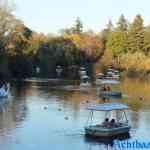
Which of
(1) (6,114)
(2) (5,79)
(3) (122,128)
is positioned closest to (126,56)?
(2) (5,79)

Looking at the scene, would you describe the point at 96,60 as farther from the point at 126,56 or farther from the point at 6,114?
the point at 6,114

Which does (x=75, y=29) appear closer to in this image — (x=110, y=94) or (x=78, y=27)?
(x=78, y=27)

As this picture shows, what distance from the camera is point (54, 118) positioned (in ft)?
180

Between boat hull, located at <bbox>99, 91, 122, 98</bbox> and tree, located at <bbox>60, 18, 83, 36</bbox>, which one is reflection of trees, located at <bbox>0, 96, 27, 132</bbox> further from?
tree, located at <bbox>60, 18, 83, 36</bbox>

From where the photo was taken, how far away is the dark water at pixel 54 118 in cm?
4231

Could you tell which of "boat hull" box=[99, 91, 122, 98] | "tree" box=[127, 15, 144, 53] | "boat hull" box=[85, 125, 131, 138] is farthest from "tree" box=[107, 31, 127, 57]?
"boat hull" box=[85, 125, 131, 138]

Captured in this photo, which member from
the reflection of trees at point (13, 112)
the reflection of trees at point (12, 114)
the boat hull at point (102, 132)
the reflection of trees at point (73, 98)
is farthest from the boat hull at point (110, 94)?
the boat hull at point (102, 132)

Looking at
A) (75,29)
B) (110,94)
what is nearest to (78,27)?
(75,29)

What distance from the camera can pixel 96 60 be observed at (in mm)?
156625

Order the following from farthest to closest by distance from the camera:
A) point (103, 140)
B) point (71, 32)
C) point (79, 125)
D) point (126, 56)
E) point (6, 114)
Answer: point (71, 32) < point (126, 56) < point (6, 114) < point (79, 125) < point (103, 140)

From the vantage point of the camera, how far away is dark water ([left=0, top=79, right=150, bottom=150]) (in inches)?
1666

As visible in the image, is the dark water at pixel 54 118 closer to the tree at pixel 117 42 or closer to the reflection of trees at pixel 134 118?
the reflection of trees at pixel 134 118

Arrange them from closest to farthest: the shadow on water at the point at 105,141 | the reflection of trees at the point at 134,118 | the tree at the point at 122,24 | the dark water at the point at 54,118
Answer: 1. the shadow on water at the point at 105,141
2. the dark water at the point at 54,118
3. the reflection of trees at the point at 134,118
4. the tree at the point at 122,24

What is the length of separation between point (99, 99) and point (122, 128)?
2846cm
